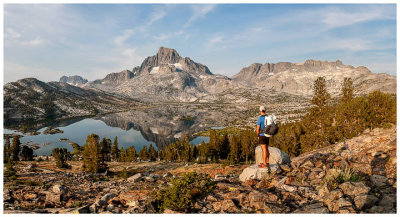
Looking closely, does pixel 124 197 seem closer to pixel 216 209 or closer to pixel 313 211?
pixel 216 209

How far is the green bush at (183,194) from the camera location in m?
9.39

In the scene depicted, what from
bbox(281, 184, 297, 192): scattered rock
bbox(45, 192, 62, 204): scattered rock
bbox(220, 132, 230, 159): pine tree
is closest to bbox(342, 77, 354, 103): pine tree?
bbox(220, 132, 230, 159): pine tree

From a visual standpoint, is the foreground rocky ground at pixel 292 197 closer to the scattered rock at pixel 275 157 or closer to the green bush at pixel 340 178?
the green bush at pixel 340 178

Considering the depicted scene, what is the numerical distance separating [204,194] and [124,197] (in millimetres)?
5612

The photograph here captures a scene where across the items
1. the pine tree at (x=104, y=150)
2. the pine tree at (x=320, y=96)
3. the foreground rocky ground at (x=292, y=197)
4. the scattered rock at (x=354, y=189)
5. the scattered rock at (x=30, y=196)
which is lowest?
the pine tree at (x=104, y=150)

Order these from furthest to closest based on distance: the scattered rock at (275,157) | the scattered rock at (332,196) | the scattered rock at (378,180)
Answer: the scattered rock at (275,157)
the scattered rock at (378,180)
the scattered rock at (332,196)

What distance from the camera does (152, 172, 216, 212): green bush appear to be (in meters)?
9.39

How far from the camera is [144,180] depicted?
22.1 meters

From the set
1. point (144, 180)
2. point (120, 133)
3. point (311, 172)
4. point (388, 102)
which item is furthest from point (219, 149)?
point (120, 133)

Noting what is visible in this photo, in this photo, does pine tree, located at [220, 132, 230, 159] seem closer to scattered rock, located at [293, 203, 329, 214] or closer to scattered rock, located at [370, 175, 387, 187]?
scattered rock, located at [370, 175, 387, 187]

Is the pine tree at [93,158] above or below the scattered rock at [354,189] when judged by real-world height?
below

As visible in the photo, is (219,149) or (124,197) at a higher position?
(124,197)

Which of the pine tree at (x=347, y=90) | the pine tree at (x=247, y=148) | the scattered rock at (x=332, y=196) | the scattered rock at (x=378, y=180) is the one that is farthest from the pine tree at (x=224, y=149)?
the scattered rock at (x=332, y=196)

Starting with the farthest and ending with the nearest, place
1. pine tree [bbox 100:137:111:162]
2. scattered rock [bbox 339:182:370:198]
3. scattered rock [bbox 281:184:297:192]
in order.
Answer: pine tree [bbox 100:137:111:162] < scattered rock [bbox 281:184:297:192] < scattered rock [bbox 339:182:370:198]
